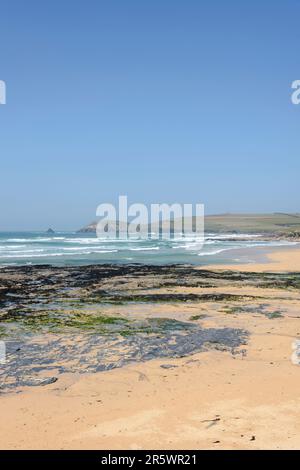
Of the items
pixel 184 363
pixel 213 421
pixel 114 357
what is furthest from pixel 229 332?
pixel 213 421

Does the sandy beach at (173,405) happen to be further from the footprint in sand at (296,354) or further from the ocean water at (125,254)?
the ocean water at (125,254)

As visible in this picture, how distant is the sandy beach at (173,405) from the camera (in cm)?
545

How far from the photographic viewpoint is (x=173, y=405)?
21.7 ft

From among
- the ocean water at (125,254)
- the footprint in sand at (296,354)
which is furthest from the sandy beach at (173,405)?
the ocean water at (125,254)

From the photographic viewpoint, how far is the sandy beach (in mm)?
5453

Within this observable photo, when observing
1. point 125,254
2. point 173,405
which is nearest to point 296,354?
point 173,405

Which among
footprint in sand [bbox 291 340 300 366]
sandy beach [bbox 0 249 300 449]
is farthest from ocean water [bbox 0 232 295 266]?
sandy beach [bbox 0 249 300 449]

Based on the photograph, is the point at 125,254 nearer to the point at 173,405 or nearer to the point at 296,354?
the point at 296,354

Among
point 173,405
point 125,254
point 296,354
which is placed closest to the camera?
point 173,405

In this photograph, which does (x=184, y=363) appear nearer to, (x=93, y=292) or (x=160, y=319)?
(x=160, y=319)

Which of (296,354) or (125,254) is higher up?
(296,354)

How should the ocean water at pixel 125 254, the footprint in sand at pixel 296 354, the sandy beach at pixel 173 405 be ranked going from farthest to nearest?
the ocean water at pixel 125 254, the footprint in sand at pixel 296 354, the sandy beach at pixel 173 405

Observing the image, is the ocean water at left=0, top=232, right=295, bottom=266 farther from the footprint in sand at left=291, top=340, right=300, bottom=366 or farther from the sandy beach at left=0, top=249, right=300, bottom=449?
the sandy beach at left=0, top=249, right=300, bottom=449
